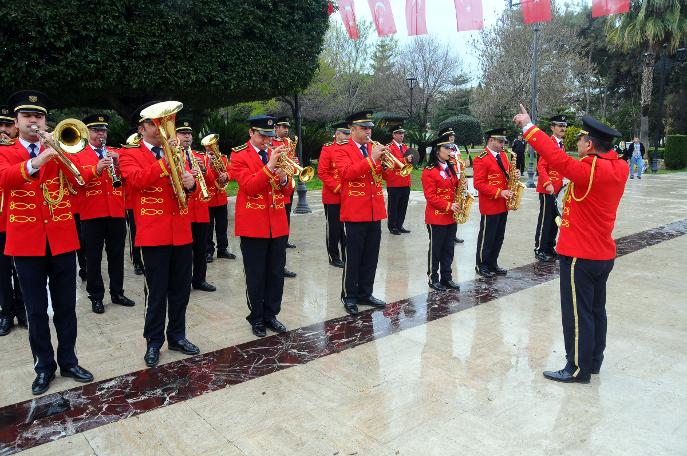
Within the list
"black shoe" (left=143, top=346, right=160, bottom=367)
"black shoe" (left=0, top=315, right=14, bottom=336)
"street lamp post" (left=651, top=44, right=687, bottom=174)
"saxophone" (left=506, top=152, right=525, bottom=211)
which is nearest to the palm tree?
"street lamp post" (left=651, top=44, right=687, bottom=174)

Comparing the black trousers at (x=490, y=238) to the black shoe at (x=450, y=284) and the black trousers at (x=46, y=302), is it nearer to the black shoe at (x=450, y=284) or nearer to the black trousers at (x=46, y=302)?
the black shoe at (x=450, y=284)

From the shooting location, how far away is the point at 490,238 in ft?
25.8

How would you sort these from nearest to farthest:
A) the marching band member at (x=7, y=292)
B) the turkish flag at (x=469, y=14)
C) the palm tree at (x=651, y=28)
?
the marching band member at (x=7, y=292), the turkish flag at (x=469, y=14), the palm tree at (x=651, y=28)

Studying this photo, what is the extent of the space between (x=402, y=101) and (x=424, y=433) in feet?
127

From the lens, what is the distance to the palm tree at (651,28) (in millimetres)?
27547

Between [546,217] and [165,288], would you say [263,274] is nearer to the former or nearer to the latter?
[165,288]

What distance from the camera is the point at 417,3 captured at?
556 inches

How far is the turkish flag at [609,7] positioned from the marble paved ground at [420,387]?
8594 mm

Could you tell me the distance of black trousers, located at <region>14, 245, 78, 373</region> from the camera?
443cm

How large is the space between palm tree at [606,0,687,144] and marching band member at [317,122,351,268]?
2578 centimetres

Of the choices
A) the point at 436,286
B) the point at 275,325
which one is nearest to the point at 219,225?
the point at 275,325

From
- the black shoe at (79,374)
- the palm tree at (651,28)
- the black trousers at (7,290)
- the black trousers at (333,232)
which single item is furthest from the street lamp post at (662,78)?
the black shoe at (79,374)

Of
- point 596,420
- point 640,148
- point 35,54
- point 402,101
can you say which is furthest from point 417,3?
point 402,101

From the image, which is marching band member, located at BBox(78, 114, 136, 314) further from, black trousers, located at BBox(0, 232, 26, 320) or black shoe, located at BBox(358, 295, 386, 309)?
black shoe, located at BBox(358, 295, 386, 309)
